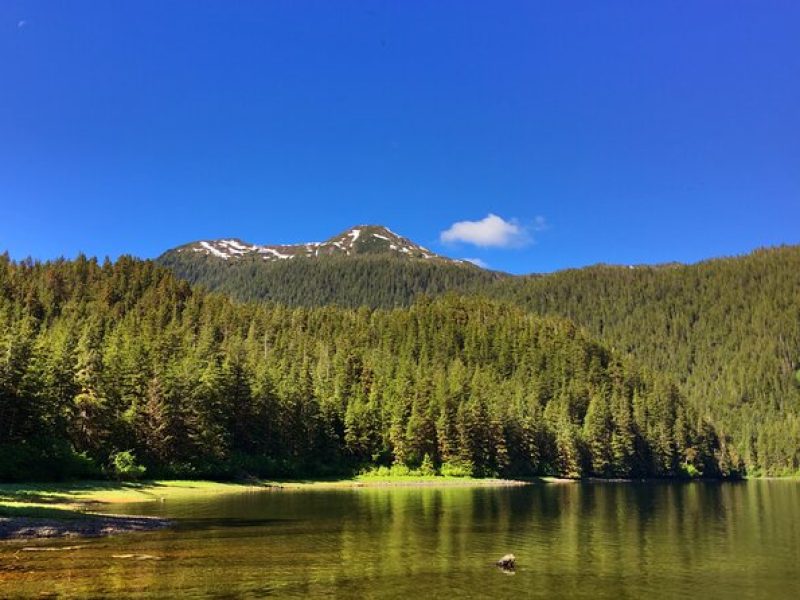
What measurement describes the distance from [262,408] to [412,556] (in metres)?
81.0

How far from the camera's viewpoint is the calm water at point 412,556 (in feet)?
88.9

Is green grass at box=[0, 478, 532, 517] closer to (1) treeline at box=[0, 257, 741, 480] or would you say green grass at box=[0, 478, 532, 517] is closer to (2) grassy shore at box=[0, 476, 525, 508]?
(2) grassy shore at box=[0, 476, 525, 508]

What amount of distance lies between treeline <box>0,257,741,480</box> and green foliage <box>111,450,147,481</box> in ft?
1.33

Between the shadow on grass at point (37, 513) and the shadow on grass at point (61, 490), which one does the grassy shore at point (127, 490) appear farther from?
the shadow on grass at point (37, 513)

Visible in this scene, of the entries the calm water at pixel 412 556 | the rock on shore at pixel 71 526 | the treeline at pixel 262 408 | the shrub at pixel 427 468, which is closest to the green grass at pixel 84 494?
the rock on shore at pixel 71 526

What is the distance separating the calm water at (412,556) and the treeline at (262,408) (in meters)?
24.6

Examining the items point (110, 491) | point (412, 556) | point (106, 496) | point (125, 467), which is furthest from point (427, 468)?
point (412, 556)

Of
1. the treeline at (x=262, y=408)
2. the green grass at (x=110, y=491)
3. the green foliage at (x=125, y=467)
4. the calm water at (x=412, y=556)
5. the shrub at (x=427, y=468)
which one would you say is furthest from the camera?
the shrub at (x=427, y=468)

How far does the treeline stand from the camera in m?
78.1

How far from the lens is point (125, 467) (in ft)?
252

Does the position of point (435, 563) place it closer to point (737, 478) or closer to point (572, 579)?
point (572, 579)

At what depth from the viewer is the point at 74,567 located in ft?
93.9

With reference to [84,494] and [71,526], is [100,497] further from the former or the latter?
[71,526]

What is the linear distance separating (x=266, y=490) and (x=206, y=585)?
2470 inches
